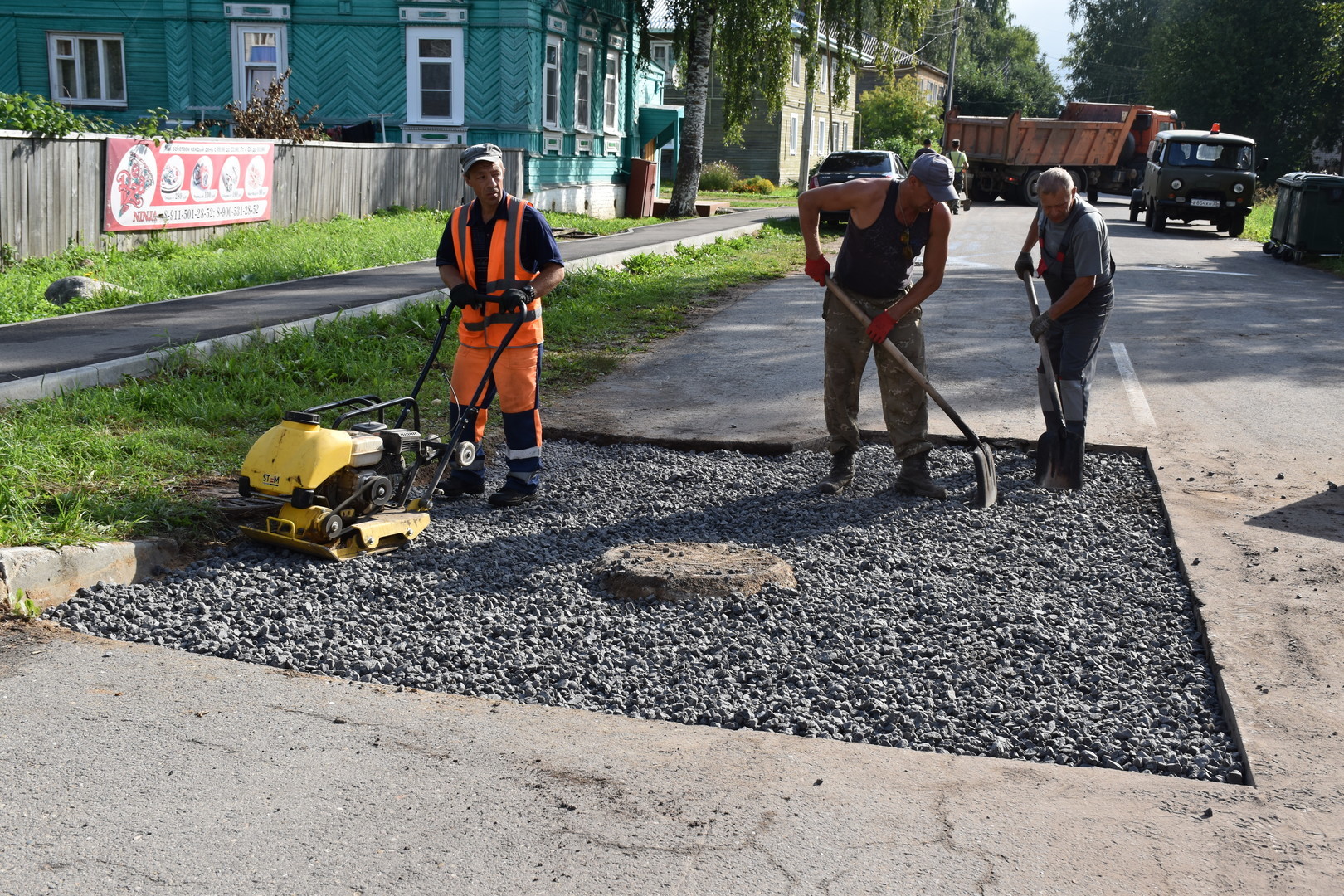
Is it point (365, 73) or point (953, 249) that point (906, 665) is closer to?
point (953, 249)

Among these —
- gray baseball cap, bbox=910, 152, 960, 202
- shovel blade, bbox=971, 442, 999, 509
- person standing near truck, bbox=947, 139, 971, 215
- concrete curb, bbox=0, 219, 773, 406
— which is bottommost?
shovel blade, bbox=971, 442, 999, 509

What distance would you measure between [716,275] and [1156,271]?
6.60 meters

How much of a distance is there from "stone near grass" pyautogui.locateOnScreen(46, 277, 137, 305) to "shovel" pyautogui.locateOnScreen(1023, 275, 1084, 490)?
8878 millimetres

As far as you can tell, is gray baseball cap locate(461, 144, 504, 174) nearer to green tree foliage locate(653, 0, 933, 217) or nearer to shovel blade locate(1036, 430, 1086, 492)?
shovel blade locate(1036, 430, 1086, 492)

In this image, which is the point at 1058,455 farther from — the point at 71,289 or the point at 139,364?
the point at 71,289

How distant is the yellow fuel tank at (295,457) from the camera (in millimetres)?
4820

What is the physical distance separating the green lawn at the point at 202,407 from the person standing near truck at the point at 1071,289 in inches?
145

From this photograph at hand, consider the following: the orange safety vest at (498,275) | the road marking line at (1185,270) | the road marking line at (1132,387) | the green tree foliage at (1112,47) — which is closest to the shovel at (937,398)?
the orange safety vest at (498,275)

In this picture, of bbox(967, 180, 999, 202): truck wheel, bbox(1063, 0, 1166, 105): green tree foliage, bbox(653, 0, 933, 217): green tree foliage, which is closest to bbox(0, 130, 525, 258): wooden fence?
bbox(653, 0, 933, 217): green tree foliage

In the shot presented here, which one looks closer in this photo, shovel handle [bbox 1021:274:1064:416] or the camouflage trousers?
the camouflage trousers

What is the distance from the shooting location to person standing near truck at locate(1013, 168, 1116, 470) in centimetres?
646

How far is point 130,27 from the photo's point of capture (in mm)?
23672

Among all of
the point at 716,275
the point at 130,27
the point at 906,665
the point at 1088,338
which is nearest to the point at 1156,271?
the point at 716,275

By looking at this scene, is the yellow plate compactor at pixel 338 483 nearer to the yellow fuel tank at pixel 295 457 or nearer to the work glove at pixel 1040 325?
the yellow fuel tank at pixel 295 457
